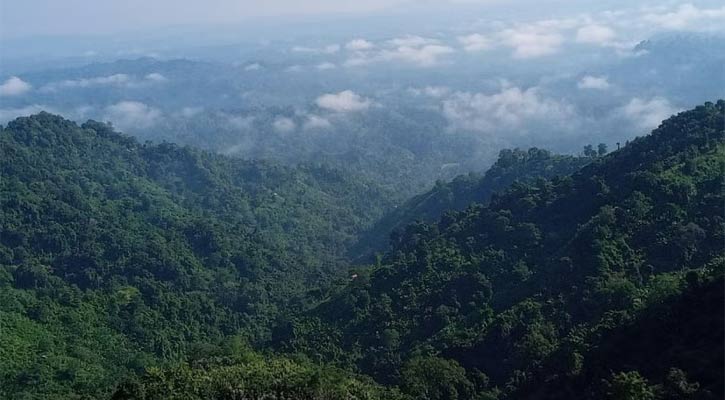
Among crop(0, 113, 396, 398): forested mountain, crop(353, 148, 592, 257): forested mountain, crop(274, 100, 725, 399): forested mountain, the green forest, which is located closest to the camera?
crop(274, 100, 725, 399): forested mountain

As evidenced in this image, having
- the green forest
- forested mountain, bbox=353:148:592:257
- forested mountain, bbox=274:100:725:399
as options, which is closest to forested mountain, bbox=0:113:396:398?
the green forest

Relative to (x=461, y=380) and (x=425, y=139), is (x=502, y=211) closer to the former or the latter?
(x=461, y=380)

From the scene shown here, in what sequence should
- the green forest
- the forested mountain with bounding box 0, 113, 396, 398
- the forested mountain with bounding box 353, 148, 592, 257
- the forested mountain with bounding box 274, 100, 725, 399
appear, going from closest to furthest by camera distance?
the forested mountain with bounding box 274, 100, 725, 399 → the green forest → the forested mountain with bounding box 0, 113, 396, 398 → the forested mountain with bounding box 353, 148, 592, 257

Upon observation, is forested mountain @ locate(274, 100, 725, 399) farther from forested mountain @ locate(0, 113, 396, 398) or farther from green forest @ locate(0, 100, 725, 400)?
forested mountain @ locate(0, 113, 396, 398)

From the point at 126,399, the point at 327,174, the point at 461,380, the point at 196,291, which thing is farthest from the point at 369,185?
the point at 126,399

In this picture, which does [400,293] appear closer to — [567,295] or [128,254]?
[567,295]

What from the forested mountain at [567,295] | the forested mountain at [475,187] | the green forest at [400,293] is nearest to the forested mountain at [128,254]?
the green forest at [400,293]
